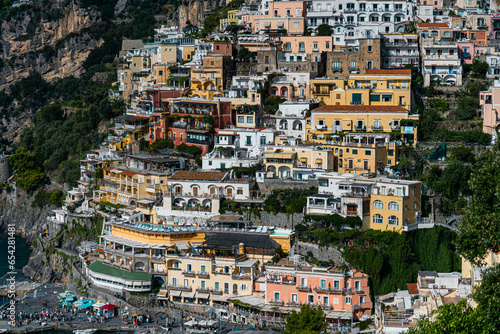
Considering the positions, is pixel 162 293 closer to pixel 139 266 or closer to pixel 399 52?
pixel 139 266

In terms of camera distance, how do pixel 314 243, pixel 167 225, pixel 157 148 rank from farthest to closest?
pixel 157 148
pixel 167 225
pixel 314 243

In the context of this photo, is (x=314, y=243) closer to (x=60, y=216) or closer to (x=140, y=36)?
(x=60, y=216)

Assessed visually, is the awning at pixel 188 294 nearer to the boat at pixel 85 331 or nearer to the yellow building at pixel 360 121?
the boat at pixel 85 331

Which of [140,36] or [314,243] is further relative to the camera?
[140,36]

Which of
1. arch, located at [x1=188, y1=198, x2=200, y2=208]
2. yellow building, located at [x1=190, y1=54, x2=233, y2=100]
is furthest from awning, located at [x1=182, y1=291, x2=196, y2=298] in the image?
yellow building, located at [x1=190, y1=54, x2=233, y2=100]

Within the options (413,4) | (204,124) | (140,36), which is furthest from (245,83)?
(140,36)

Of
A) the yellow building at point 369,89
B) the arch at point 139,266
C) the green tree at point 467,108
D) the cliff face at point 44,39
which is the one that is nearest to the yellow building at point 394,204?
the green tree at point 467,108
